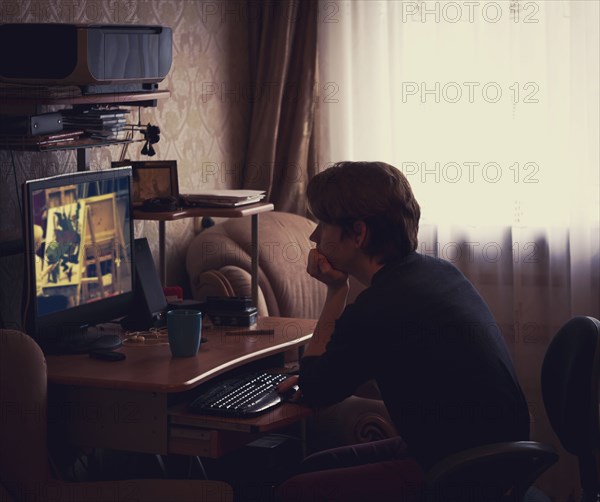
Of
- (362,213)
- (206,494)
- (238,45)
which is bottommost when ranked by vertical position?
(206,494)

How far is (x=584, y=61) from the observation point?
147 inches

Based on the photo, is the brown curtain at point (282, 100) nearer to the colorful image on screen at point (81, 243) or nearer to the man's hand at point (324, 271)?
the colorful image on screen at point (81, 243)

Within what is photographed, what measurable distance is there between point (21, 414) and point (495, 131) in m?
2.41

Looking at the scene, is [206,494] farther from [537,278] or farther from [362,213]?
[537,278]

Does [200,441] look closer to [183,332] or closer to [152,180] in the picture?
[183,332]

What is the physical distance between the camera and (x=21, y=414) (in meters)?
2.21

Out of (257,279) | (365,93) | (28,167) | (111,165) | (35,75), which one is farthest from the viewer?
(365,93)

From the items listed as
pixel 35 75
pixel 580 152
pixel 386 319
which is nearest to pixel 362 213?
pixel 386 319

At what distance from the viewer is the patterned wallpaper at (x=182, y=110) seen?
111 inches

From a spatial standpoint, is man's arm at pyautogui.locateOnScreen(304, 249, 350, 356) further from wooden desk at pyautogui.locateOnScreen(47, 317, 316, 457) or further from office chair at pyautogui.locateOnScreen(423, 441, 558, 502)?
office chair at pyautogui.locateOnScreen(423, 441, 558, 502)

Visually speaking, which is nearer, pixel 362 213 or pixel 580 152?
pixel 362 213

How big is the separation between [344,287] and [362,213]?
36 centimetres

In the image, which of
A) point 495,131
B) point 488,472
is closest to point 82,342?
point 488,472

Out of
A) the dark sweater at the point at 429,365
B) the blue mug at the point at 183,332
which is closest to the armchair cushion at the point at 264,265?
the blue mug at the point at 183,332
